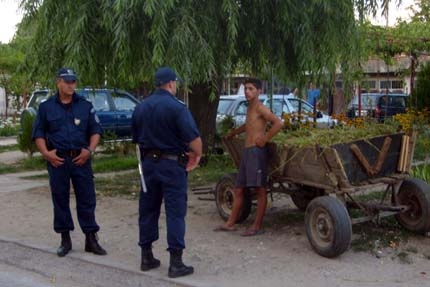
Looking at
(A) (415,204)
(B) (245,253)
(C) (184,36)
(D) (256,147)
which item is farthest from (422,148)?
(B) (245,253)

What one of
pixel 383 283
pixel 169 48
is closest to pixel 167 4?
pixel 169 48

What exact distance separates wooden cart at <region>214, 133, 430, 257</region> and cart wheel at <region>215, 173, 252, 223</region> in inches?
1.1

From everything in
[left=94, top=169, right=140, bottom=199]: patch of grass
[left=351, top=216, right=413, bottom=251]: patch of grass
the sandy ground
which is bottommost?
the sandy ground

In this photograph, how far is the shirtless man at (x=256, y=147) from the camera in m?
7.30

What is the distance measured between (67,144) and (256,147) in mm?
1992

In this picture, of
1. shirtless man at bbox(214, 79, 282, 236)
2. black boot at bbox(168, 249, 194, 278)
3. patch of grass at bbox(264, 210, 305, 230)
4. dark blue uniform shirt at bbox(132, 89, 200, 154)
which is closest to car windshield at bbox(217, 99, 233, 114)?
patch of grass at bbox(264, 210, 305, 230)

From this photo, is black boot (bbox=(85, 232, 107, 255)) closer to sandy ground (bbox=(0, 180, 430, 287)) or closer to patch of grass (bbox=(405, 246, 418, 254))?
sandy ground (bbox=(0, 180, 430, 287))

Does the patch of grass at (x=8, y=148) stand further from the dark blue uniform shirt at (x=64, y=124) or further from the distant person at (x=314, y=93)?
the dark blue uniform shirt at (x=64, y=124)

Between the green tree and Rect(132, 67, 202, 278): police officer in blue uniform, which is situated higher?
the green tree

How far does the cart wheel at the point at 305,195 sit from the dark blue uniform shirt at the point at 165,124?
6.63 ft

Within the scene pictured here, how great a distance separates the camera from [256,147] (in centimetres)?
734

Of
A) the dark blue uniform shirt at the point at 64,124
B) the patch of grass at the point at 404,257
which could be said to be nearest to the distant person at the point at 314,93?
the patch of grass at the point at 404,257

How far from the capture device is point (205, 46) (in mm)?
8102

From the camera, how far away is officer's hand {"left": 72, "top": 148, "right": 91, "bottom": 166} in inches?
265
